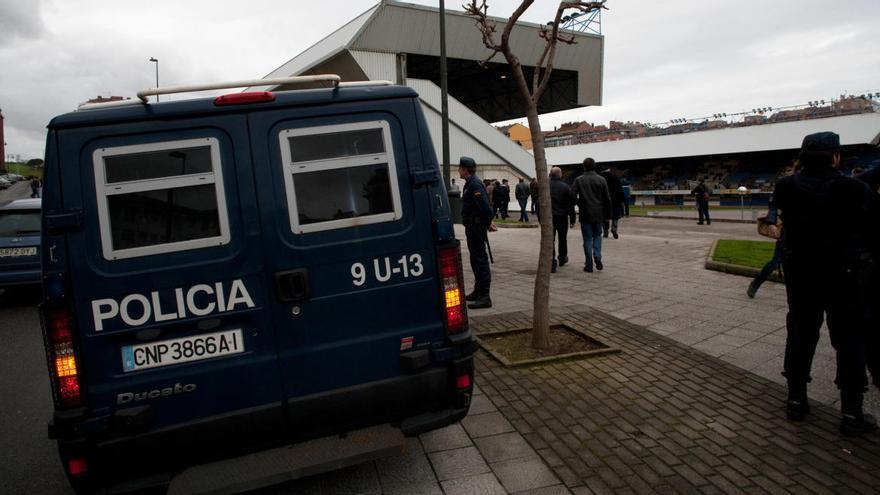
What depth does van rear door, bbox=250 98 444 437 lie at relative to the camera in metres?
2.80

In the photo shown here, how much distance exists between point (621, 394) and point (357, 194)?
2647 millimetres

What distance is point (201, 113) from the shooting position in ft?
8.95

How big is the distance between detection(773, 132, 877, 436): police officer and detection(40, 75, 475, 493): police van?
91.0 inches

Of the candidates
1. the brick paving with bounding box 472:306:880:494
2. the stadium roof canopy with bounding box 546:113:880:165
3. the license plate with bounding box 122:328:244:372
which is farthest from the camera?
the stadium roof canopy with bounding box 546:113:880:165

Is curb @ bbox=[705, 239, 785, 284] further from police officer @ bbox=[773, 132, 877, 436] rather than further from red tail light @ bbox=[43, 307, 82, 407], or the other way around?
red tail light @ bbox=[43, 307, 82, 407]

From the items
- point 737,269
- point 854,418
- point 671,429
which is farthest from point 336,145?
point 737,269

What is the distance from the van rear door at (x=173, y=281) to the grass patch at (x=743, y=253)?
8.54m

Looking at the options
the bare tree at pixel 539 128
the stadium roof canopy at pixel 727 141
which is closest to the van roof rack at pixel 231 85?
the bare tree at pixel 539 128

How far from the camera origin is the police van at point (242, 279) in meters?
2.54

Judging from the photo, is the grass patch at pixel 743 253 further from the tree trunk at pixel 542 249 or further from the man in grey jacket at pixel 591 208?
the tree trunk at pixel 542 249

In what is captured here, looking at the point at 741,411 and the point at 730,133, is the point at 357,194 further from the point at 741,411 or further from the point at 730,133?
the point at 730,133

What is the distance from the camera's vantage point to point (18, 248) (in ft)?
27.4

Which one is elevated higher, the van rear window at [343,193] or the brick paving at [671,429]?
the van rear window at [343,193]

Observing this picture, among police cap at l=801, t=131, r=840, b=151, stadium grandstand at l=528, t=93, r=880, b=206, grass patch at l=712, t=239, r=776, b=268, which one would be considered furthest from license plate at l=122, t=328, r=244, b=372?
stadium grandstand at l=528, t=93, r=880, b=206
